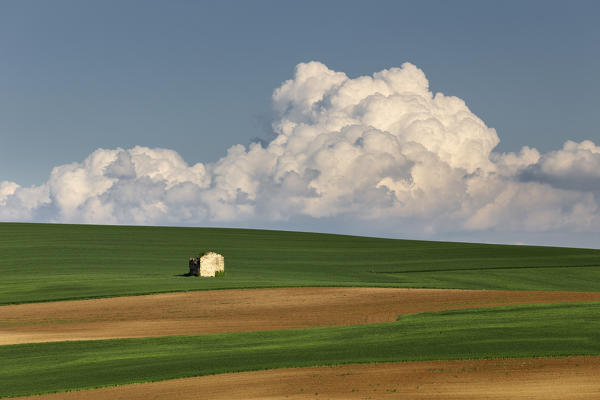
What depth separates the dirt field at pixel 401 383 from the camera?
20.4 meters

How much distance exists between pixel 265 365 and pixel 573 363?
9527 millimetres

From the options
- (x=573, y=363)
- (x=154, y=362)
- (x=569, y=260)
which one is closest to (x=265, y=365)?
(x=154, y=362)

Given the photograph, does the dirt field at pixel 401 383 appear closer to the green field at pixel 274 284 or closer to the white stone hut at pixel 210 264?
the green field at pixel 274 284

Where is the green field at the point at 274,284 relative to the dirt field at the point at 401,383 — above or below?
above

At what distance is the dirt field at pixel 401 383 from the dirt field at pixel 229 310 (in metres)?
11.3

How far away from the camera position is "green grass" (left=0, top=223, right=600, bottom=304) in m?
52.8

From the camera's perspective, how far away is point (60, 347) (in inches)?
1214

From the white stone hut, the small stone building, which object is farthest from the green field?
the white stone hut

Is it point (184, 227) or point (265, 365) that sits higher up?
point (184, 227)

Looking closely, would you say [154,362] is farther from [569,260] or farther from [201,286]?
[569,260]

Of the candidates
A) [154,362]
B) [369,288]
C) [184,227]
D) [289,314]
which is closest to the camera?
[154,362]

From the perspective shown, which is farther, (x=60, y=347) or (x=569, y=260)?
(x=569, y=260)

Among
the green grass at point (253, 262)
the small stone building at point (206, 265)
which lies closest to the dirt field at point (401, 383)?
the green grass at point (253, 262)

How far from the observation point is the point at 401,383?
2159 centimetres
